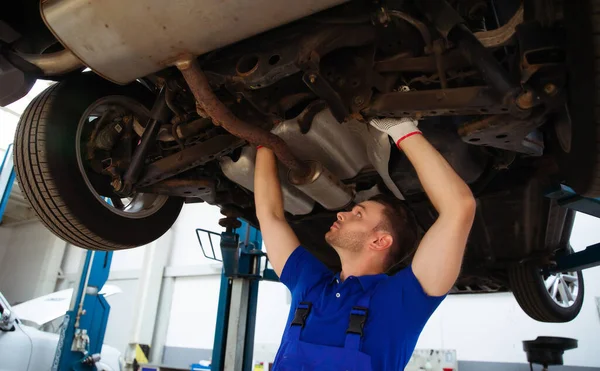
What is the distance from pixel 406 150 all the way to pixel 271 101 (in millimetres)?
487

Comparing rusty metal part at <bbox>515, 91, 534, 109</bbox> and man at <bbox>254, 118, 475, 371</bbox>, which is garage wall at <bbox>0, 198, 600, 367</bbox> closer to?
man at <bbox>254, 118, 475, 371</bbox>

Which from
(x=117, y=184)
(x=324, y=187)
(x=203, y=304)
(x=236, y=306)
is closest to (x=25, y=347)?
(x=236, y=306)

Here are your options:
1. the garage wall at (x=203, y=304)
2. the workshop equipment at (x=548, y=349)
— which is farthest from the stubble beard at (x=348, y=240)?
the garage wall at (x=203, y=304)

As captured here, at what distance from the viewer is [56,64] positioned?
1.41 meters

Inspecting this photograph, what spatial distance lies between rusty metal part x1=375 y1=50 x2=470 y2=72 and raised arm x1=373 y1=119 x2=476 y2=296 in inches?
8.9

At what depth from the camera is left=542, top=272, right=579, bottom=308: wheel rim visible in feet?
9.41

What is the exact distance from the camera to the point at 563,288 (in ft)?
9.89

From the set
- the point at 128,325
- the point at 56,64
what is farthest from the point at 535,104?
the point at 128,325

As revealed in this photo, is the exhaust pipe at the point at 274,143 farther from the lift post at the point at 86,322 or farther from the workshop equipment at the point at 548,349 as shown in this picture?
the lift post at the point at 86,322

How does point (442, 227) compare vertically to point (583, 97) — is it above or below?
below

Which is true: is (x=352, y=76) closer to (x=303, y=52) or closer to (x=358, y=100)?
(x=358, y=100)

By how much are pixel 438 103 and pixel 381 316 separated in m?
0.60

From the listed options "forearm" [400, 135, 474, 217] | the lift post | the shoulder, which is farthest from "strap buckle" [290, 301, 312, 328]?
the lift post

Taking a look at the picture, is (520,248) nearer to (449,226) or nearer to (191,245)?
(449,226)
